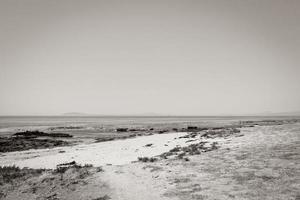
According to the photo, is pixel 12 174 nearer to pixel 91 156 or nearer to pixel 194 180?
pixel 91 156

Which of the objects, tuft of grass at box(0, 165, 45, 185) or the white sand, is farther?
the white sand

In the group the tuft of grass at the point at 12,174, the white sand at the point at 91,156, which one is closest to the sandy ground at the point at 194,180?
the tuft of grass at the point at 12,174

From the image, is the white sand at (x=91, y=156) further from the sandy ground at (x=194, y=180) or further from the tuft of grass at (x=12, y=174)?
the sandy ground at (x=194, y=180)

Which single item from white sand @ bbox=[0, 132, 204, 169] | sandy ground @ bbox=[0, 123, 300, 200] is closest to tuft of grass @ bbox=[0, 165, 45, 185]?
sandy ground @ bbox=[0, 123, 300, 200]

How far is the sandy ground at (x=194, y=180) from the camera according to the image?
9.38m

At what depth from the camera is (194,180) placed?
431 inches

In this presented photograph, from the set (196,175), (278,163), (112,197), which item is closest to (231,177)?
(196,175)

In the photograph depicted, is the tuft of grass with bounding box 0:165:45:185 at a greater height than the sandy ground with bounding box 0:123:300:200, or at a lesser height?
lesser

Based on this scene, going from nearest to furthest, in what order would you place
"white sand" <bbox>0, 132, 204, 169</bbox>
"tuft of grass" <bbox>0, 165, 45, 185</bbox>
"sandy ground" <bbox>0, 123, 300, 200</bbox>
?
1. "sandy ground" <bbox>0, 123, 300, 200</bbox>
2. "tuft of grass" <bbox>0, 165, 45, 185</bbox>
3. "white sand" <bbox>0, 132, 204, 169</bbox>

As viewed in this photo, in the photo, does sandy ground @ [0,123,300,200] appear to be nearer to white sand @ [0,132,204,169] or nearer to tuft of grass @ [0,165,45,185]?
tuft of grass @ [0,165,45,185]

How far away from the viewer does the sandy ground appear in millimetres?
9383

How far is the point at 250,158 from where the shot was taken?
14.1 metres

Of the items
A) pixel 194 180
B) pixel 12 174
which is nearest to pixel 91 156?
pixel 12 174

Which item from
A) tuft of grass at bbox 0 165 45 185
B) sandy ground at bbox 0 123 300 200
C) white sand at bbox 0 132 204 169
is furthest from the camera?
white sand at bbox 0 132 204 169
